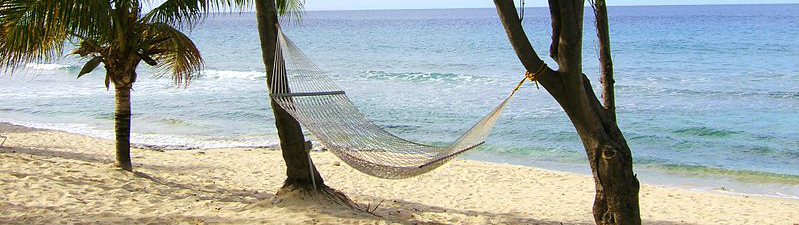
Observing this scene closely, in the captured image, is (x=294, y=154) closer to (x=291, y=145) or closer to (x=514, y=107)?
(x=291, y=145)

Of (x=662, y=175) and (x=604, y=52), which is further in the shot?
(x=662, y=175)

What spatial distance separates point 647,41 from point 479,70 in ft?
40.6

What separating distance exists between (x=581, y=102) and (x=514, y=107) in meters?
9.31

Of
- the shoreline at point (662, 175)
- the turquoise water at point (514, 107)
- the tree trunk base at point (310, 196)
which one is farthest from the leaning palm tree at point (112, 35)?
the turquoise water at point (514, 107)

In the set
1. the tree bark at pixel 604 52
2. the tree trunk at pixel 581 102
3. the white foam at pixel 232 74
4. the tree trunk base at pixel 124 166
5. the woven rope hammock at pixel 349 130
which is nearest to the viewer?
the tree trunk at pixel 581 102

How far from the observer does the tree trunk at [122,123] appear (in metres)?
5.40

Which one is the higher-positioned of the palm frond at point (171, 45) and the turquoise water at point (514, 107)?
the palm frond at point (171, 45)

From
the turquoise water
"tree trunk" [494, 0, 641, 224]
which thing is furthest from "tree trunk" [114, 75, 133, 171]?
the turquoise water

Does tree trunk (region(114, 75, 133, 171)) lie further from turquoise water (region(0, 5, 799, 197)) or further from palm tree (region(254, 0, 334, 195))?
turquoise water (region(0, 5, 799, 197))

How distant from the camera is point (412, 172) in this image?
12.6 feet

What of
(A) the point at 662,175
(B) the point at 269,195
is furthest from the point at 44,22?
(A) the point at 662,175

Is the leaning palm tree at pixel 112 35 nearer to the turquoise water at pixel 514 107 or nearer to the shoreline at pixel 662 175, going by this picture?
the shoreline at pixel 662 175

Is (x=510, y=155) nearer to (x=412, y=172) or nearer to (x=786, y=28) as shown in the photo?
(x=412, y=172)

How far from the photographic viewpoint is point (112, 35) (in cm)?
511
